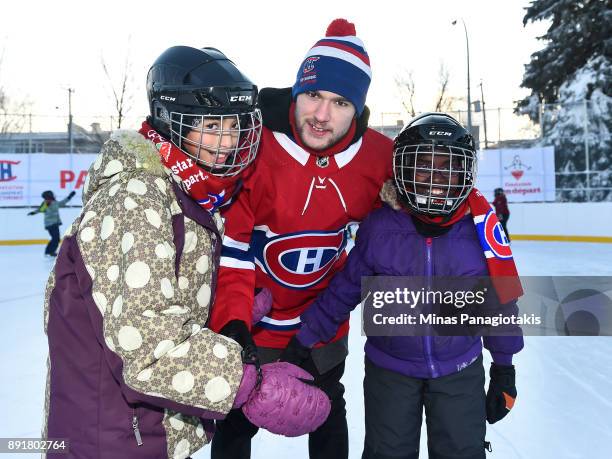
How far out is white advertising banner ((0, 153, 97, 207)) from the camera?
12828mm

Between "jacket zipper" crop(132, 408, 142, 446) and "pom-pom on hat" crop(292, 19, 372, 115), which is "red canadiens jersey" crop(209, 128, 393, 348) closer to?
"pom-pom on hat" crop(292, 19, 372, 115)

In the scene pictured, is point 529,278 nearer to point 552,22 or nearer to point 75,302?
point 75,302

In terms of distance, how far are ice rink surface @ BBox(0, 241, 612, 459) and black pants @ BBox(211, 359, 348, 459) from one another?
27 centimetres

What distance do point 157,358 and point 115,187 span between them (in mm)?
321

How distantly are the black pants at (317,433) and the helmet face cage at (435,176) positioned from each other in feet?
2.37

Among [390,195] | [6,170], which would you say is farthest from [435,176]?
[6,170]

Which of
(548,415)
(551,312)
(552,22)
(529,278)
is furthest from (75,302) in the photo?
(552,22)

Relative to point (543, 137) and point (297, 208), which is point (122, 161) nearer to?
point (297, 208)

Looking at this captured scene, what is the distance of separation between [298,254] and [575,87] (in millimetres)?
18418

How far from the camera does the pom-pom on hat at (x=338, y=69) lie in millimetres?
1808

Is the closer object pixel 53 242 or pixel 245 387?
pixel 245 387

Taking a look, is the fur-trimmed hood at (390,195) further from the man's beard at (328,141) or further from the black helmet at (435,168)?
the man's beard at (328,141)

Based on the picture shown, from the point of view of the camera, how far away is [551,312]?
4449mm

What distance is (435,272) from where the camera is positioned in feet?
5.57
